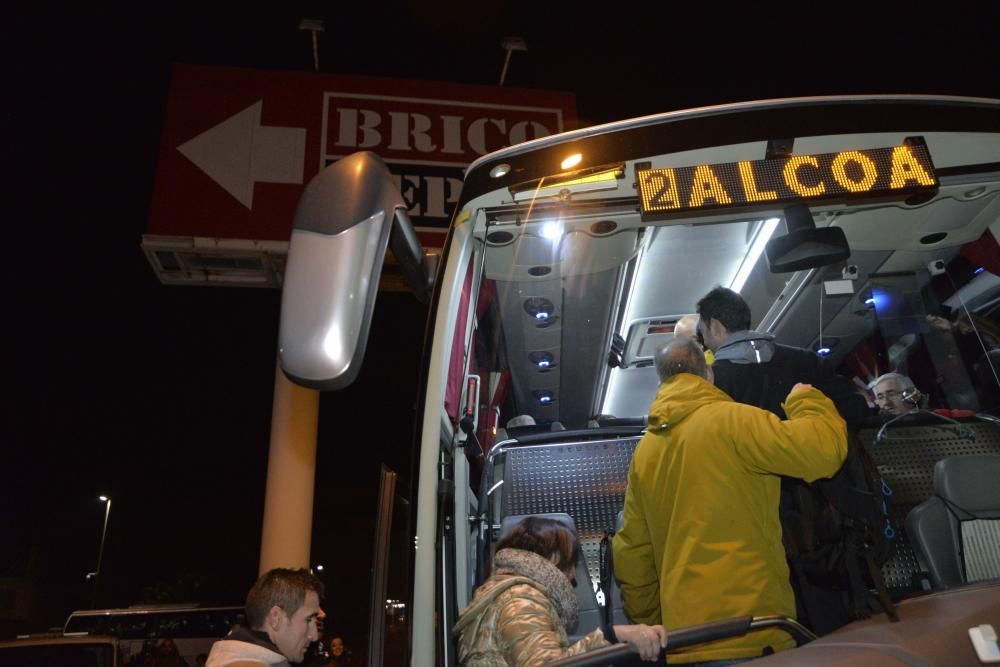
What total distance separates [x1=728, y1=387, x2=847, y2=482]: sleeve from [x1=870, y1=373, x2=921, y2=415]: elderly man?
1399mm

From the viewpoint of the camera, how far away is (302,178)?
279 inches

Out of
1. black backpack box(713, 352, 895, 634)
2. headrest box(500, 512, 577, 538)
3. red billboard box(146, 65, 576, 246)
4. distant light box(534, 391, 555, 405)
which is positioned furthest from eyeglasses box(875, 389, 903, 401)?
red billboard box(146, 65, 576, 246)

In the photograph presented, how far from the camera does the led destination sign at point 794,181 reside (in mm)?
2414

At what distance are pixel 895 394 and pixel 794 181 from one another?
5.87 ft

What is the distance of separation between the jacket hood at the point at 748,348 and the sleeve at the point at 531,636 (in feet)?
3.93

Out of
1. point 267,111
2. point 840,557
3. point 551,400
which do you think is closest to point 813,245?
point 840,557

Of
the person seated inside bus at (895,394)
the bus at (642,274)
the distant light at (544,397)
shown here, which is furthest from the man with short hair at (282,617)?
the person seated inside bus at (895,394)

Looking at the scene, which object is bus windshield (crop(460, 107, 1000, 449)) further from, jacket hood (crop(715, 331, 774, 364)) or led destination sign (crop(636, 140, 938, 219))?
jacket hood (crop(715, 331, 774, 364))

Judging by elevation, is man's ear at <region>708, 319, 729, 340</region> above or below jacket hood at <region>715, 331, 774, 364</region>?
above

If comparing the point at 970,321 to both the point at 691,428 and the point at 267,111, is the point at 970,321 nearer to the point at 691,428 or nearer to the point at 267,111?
the point at 691,428

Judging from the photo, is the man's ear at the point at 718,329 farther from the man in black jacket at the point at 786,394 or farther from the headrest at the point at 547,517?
the headrest at the point at 547,517

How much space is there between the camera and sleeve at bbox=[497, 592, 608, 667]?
233 centimetres

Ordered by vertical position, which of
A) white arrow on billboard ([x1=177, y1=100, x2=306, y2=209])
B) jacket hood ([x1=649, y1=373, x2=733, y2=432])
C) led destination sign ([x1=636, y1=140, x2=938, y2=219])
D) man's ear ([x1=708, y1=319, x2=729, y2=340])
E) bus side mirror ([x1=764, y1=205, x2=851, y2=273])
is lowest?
jacket hood ([x1=649, y1=373, x2=733, y2=432])

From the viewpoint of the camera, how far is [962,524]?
7.85 ft
